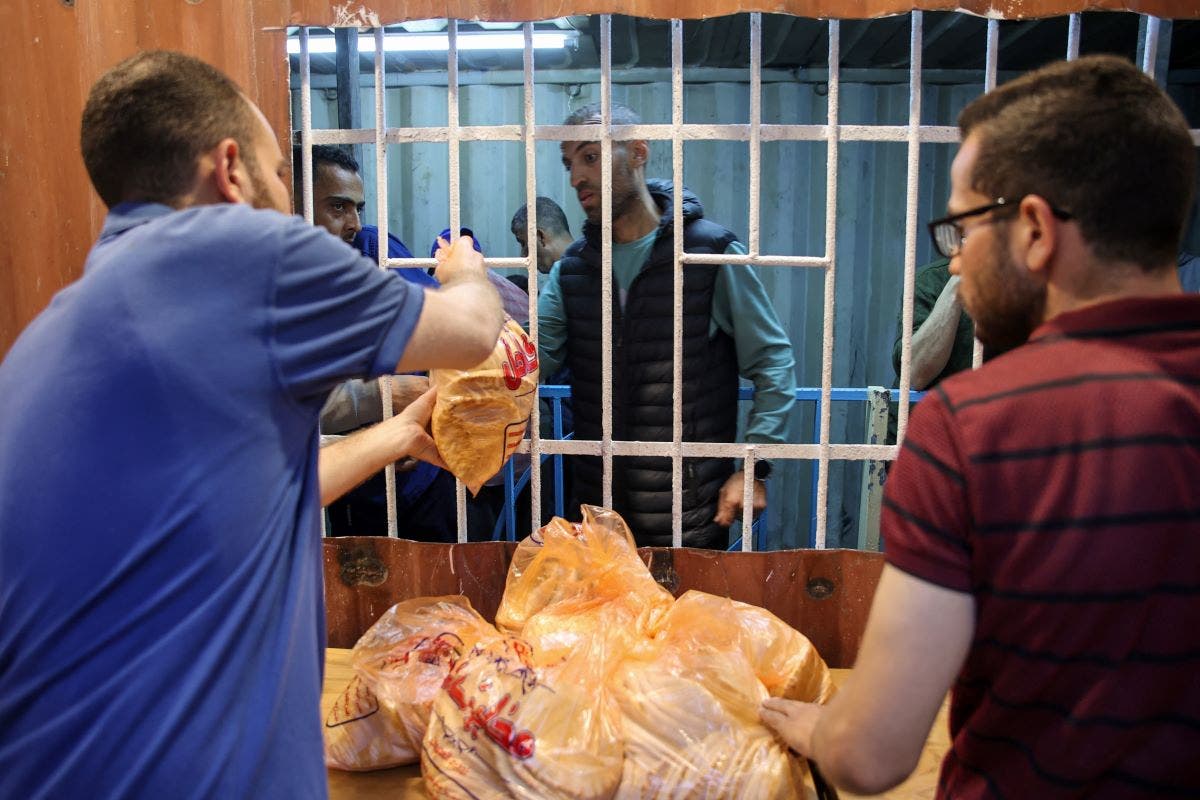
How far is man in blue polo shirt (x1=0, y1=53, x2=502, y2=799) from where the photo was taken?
A: 42.3 inches

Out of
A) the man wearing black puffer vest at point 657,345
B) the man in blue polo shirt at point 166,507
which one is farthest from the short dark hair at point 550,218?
the man in blue polo shirt at point 166,507

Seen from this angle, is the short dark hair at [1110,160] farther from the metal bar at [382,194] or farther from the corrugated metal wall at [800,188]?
the corrugated metal wall at [800,188]

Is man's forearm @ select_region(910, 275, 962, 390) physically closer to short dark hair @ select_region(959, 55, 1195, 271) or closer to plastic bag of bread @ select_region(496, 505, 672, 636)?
plastic bag of bread @ select_region(496, 505, 672, 636)

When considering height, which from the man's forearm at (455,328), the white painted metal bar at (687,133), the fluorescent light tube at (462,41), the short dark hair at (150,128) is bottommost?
the man's forearm at (455,328)

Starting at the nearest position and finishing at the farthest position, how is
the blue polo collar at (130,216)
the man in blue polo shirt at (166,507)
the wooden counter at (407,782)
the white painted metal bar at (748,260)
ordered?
1. the man in blue polo shirt at (166,507)
2. the blue polo collar at (130,216)
3. the wooden counter at (407,782)
4. the white painted metal bar at (748,260)

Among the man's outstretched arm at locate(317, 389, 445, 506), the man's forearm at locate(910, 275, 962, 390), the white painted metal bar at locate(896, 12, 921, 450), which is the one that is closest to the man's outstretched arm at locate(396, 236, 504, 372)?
the man's outstretched arm at locate(317, 389, 445, 506)

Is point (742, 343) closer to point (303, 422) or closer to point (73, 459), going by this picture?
point (303, 422)

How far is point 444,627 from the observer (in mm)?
1965

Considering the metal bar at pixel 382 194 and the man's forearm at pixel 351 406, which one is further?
the man's forearm at pixel 351 406

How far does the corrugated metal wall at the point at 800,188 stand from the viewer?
541cm

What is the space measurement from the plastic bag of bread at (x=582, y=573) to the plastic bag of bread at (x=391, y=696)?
0.12 metres

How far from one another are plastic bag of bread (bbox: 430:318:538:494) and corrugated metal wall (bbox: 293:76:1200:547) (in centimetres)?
366

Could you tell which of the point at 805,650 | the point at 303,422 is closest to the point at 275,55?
the point at 303,422

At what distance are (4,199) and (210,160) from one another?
138 centimetres
